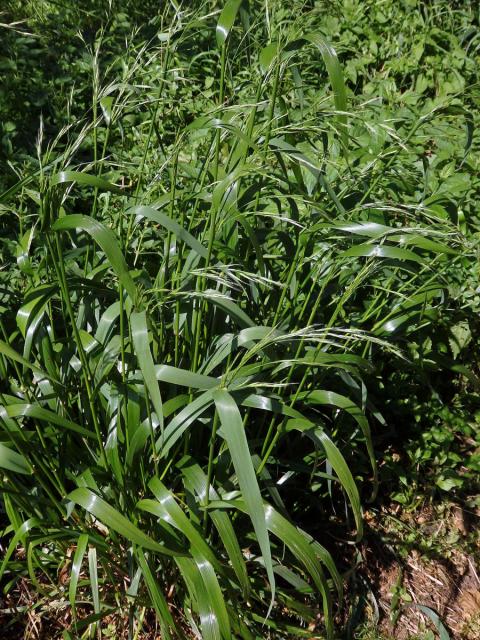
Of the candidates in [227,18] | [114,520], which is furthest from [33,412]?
[227,18]

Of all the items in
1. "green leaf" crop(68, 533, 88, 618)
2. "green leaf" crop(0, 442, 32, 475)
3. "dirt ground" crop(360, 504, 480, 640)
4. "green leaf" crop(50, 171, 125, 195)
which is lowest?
"dirt ground" crop(360, 504, 480, 640)

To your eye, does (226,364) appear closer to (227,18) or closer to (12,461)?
(12,461)

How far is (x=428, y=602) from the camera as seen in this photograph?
97.4 inches

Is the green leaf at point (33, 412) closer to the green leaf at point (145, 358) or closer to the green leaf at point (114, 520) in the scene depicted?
the green leaf at point (114, 520)

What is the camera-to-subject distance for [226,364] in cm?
193

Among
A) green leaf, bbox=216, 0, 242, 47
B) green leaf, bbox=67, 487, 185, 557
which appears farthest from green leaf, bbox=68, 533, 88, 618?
green leaf, bbox=216, 0, 242, 47

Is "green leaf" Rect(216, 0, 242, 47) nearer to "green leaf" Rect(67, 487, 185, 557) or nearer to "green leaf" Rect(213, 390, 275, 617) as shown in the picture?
"green leaf" Rect(213, 390, 275, 617)

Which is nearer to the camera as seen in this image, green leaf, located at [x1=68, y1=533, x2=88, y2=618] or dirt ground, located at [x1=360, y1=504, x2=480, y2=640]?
green leaf, located at [x1=68, y1=533, x2=88, y2=618]

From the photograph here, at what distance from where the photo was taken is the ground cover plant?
1641 millimetres

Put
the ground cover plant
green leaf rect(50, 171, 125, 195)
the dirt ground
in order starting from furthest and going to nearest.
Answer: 1. the dirt ground
2. the ground cover plant
3. green leaf rect(50, 171, 125, 195)

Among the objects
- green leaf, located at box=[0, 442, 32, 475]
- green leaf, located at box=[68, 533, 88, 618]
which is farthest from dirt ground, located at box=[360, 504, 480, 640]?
green leaf, located at box=[0, 442, 32, 475]

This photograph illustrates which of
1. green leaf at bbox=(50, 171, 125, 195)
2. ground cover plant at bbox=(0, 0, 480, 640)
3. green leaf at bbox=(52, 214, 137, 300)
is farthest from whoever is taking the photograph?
ground cover plant at bbox=(0, 0, 480, 640)

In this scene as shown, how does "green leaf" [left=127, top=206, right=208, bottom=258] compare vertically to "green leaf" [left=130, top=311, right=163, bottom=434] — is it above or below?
above

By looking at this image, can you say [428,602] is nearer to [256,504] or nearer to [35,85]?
[256,504]
